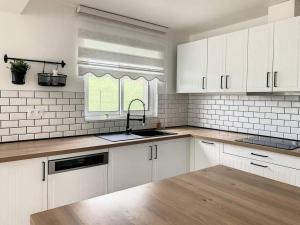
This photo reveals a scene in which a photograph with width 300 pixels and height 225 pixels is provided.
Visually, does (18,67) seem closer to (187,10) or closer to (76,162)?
(76,162)

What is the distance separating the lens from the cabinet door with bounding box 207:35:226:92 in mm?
2979

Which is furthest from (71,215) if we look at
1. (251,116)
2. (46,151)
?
(251,116)

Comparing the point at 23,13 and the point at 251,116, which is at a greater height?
the point at 23,13

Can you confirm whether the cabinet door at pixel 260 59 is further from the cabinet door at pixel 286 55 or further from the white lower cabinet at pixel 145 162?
the white lower cabinet at pixel 145 162

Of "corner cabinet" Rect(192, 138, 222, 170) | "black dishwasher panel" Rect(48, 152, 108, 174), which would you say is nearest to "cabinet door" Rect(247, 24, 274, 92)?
"corner cabinet" Rect(192, 138, 222, 170)

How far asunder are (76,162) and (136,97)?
4.61 feet

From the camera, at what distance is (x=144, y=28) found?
3174 mm

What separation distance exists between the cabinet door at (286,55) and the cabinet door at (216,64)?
2.09ft

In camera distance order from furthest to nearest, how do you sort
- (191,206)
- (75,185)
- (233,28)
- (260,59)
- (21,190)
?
1. (233,28)
2. (260,59)
3. (75,185)
4. (21,190)
5. (191,206)

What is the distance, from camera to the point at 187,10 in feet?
8.99

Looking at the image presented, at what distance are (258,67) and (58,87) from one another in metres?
2.19

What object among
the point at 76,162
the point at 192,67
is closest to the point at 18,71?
the point at 76,162

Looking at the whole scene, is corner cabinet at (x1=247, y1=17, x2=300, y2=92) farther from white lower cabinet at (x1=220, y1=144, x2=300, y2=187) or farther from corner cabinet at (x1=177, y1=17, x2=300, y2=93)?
white lower cabinet at (x1=220, y1=144, x2=300, y2=187)

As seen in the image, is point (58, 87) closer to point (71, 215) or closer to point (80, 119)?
point (80, 119)
